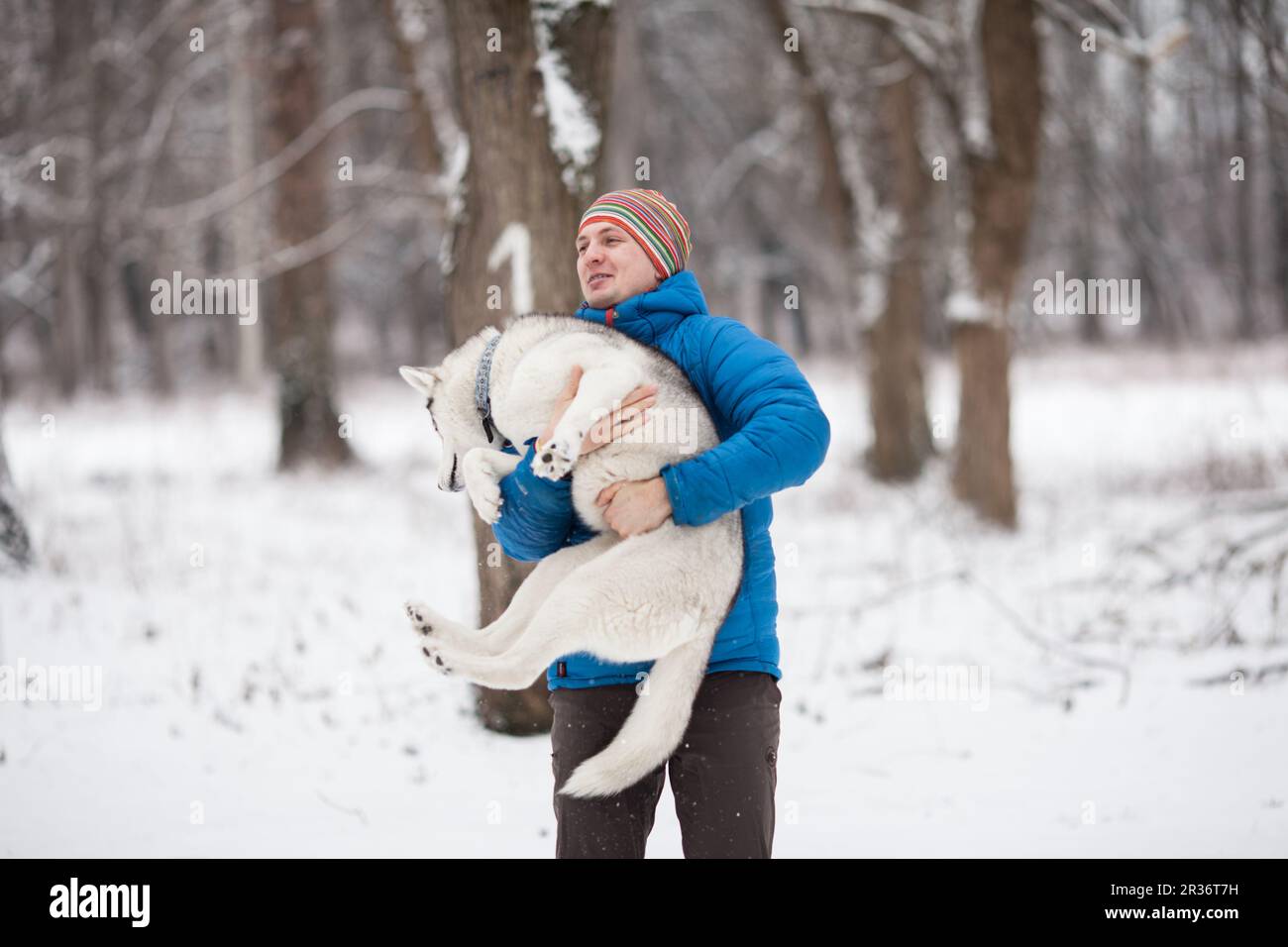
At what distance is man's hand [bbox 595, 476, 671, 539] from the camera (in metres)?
2.33

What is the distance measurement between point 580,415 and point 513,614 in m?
0.64

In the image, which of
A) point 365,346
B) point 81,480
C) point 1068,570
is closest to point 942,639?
point 1068,570

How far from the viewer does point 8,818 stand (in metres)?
4.26

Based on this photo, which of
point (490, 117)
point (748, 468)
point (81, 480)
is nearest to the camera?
point (748, 468)

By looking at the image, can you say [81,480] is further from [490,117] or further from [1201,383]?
[1201,383]

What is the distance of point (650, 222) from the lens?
2559mm

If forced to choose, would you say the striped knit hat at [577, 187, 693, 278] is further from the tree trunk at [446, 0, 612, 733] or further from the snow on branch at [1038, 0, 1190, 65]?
the snow on branch at [1038, 0, 1190, 65]

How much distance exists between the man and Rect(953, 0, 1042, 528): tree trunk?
21.8 ft

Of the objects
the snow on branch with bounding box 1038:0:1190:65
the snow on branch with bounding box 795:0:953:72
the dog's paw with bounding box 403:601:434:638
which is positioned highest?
the snow on branch with bounding box 795:0:953:72

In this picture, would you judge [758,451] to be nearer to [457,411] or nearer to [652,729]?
[652,729]

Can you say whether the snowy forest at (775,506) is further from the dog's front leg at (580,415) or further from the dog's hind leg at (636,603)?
the dog's front leg at (580,415)

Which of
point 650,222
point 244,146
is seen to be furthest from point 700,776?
Result: point 244,146

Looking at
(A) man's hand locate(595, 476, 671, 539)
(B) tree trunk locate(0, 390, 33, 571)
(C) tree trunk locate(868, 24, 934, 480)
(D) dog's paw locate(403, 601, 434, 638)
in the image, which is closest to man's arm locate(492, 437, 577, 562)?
(A) man's hand locate(595, 476, 671, 539)

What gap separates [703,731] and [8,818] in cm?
344
